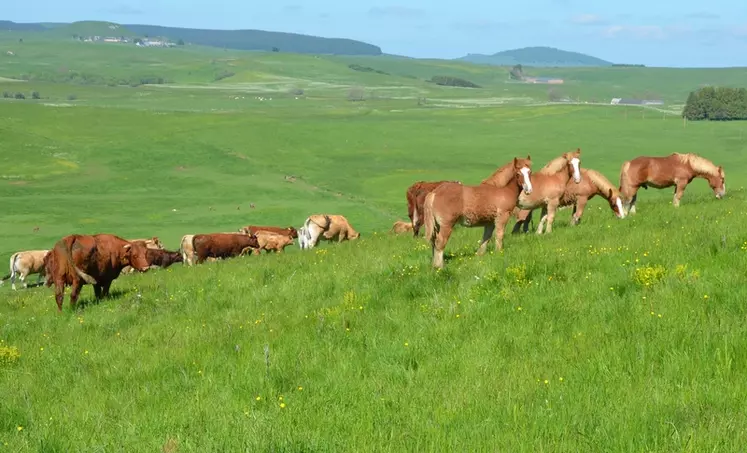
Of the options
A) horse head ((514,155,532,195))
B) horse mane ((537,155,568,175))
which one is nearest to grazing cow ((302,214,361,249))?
horse mane ((537,155,568,175))

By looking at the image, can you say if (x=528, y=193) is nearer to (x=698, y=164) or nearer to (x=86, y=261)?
(x=698, y=164)

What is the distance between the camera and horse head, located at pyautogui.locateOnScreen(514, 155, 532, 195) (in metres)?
16.6

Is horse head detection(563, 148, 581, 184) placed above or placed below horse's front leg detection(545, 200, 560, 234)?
above

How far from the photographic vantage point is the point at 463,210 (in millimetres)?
15180

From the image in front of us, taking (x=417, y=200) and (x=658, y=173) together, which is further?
(x=417, y=200)

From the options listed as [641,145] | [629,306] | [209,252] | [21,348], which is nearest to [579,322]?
[629,306]

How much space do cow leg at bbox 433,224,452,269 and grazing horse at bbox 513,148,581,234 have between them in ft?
16.3

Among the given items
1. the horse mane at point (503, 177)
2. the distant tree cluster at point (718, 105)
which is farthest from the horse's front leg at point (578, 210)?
the distant tree cluster at point (718, 105)

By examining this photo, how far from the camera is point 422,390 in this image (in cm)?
740

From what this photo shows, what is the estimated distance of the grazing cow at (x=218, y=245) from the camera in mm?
32188

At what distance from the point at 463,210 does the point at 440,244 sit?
39.4 inches

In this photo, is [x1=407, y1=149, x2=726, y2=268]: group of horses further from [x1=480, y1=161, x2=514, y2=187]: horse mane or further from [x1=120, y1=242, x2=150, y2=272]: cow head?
[x1=120, y1=242, x2=150, y2=272]: cow head

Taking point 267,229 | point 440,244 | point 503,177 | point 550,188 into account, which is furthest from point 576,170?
point 267,229

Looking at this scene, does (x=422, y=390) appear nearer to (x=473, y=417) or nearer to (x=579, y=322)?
(x=473, y=417)
